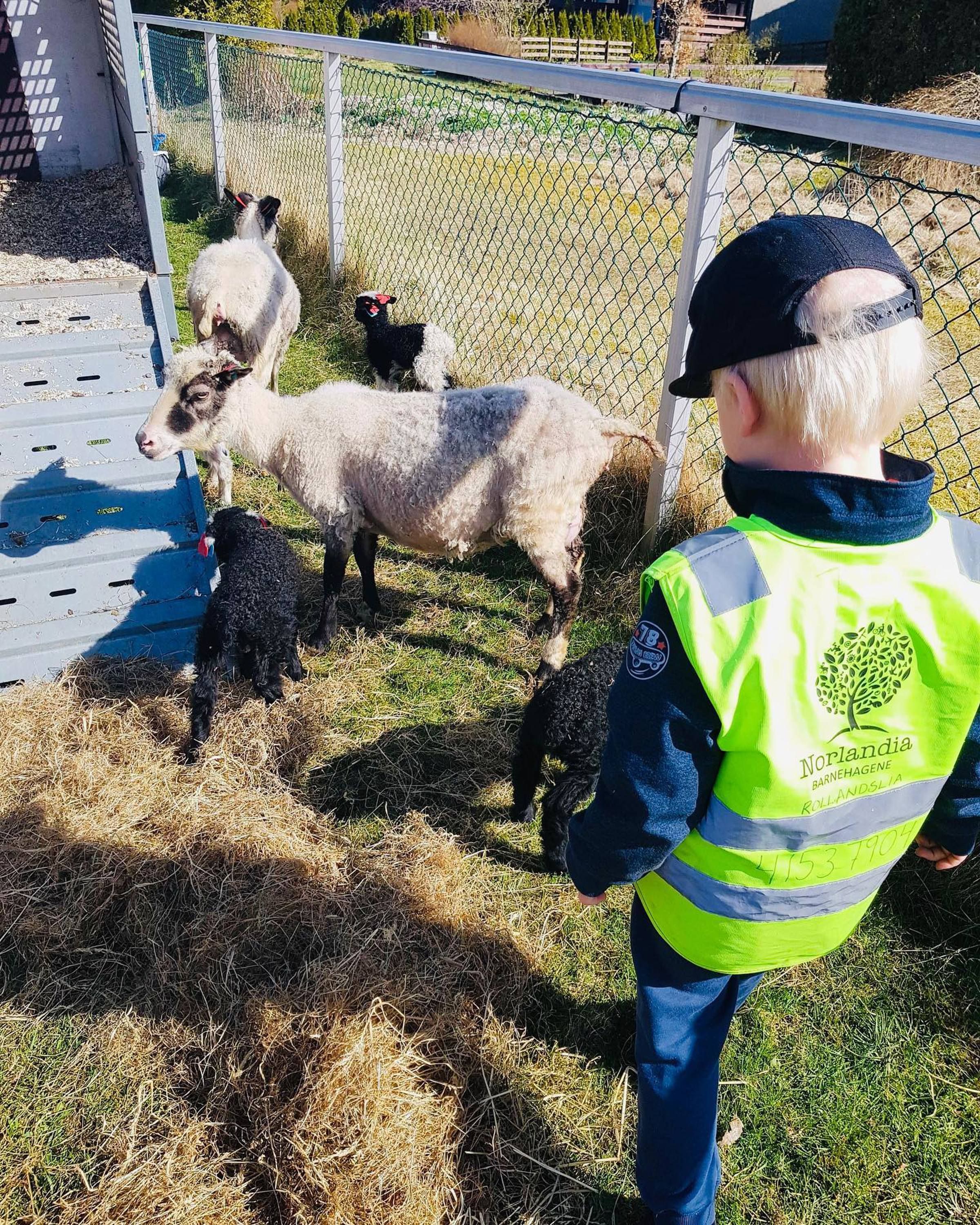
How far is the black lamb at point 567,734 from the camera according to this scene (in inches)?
120

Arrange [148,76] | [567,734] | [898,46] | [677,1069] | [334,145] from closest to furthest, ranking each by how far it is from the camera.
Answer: [677,1069]
[567,734]
[334,145]
[148,76]
[898,46]

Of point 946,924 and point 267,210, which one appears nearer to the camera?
point 946,924

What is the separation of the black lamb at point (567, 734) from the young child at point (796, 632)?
1.38 meters

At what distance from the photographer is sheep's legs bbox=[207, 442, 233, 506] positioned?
5305 millimetres

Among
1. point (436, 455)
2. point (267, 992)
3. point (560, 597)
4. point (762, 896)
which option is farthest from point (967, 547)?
point (436, 455)

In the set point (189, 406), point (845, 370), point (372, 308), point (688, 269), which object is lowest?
point (372, 308)

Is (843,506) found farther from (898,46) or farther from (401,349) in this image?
(898,46)

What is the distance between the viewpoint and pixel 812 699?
1411 millimetres

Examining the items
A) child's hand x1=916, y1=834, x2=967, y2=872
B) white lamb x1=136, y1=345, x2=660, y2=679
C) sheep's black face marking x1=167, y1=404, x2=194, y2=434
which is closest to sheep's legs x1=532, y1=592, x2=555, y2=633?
white lamb x1=136, y1=345, x2=660, y2=679

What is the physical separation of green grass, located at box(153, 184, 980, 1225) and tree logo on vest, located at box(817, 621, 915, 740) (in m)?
1.71

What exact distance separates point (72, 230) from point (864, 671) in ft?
20.1

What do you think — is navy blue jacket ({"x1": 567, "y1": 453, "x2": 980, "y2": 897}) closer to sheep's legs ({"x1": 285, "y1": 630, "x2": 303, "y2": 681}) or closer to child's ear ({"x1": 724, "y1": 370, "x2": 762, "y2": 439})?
child's ear ({"x1": 724, "y1": 370, "x2": 762, "y2": 439})

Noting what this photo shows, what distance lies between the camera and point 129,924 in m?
2.99

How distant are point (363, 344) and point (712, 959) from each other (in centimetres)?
680
